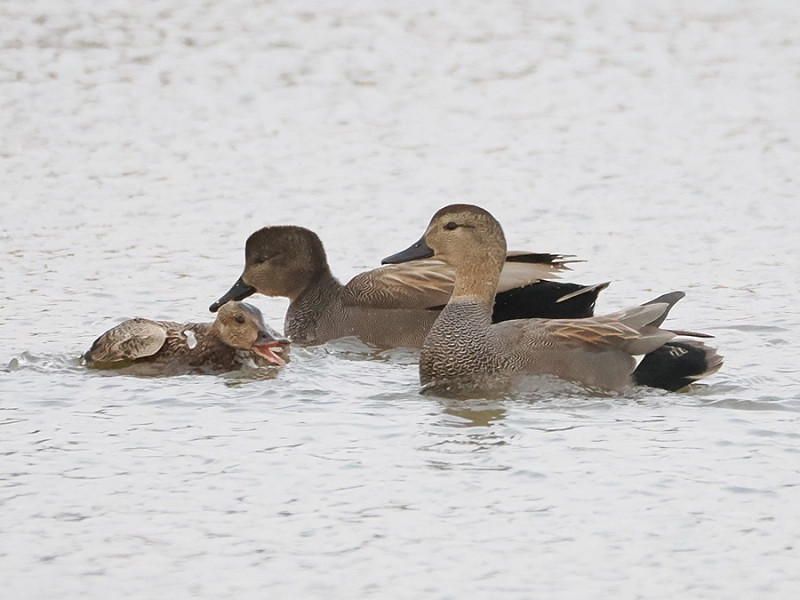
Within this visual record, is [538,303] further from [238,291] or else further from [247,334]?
[238,291]

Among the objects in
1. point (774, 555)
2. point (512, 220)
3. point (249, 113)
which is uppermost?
point (249, 113)

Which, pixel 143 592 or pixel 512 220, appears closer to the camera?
pixel 143 592

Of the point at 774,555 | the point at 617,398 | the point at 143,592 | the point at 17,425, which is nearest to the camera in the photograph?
the point at 143,592

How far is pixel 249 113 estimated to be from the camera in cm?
1354

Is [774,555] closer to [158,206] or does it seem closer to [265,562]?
[265,562]

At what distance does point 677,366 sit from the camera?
7.66 meters

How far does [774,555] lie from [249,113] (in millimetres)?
8952

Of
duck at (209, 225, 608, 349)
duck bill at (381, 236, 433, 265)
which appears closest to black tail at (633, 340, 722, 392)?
duck at (209, 225, 608, 349)

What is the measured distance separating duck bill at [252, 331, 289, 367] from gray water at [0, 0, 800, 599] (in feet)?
0.43

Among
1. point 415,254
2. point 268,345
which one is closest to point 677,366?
point 415,254

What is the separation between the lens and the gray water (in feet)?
17.9

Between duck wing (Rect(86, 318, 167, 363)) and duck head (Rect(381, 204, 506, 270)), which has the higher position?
duck head (Rect(381, 204, 506, 270))

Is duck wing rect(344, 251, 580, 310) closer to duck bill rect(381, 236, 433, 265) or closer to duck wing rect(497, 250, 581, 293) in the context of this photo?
duck wing rect(497, 250, 581, 293)

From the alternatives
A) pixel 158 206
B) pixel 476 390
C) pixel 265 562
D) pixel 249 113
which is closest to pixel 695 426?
pixel 476 390
